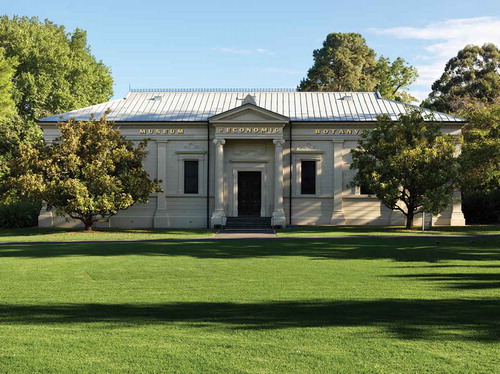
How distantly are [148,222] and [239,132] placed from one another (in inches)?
319

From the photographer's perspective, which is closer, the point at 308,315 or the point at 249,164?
the point at 308,315

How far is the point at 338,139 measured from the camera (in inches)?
1351

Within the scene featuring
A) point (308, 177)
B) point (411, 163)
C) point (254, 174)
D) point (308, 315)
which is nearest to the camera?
point (308, 315)

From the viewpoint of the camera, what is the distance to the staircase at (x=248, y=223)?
32.5 m

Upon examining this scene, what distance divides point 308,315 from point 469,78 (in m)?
58.2

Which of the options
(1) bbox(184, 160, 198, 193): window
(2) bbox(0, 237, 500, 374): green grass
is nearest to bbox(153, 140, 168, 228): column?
(1) bbox(184, 160, 198, 193): window

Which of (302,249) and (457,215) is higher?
(457,215)

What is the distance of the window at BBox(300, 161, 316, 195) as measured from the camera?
114ft

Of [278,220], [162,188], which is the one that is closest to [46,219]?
[162,188]

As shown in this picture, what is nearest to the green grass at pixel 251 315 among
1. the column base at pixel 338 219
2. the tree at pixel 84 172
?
the tree at pixel 84 172

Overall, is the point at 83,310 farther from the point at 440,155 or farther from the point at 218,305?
the point at 440,155

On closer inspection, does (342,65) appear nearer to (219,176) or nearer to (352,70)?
(352,70)

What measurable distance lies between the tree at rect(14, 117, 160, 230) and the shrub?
5707mm

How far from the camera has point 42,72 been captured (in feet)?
157
